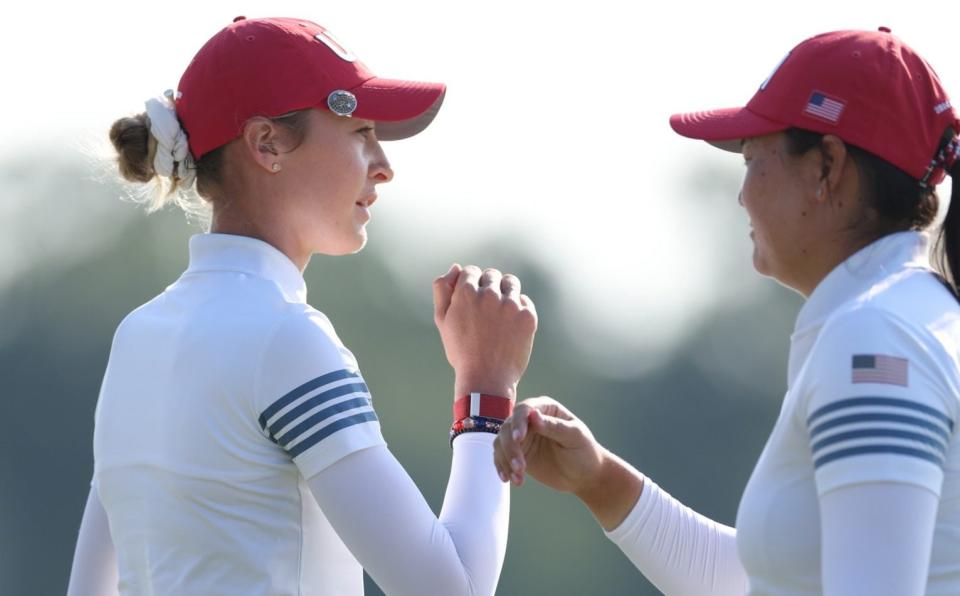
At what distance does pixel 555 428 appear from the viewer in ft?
18.4

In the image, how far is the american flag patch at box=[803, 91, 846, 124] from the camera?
4973mm

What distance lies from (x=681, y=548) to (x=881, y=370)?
5.01 ft

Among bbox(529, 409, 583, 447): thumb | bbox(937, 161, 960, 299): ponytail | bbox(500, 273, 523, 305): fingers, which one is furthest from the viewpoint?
bbox(500, 273, 523, 305): fingers

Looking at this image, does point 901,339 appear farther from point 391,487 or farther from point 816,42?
point 391,487

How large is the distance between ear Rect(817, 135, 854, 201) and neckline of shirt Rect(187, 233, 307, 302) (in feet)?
3.95

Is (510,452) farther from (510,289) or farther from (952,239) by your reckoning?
(952,239)

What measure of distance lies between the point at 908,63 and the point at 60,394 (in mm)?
32616

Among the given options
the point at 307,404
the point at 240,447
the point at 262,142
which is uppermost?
the point at 262,142

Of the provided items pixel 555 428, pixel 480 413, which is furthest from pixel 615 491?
pixel 480 413

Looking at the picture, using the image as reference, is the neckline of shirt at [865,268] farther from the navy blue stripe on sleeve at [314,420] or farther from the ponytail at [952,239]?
the navy blue stripe on sleeve at [314,420]

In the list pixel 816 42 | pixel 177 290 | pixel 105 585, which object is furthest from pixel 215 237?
pixel 816 42

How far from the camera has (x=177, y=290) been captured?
5.39 meters

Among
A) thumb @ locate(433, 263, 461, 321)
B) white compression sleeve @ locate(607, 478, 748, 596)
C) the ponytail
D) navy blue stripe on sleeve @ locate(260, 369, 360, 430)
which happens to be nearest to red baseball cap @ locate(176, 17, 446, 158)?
thumb @ locate(433, 263, 461, 321)

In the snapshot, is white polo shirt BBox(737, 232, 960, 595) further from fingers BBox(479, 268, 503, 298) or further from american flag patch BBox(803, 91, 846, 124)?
fingers BBox(479, 268, 503, 298)
